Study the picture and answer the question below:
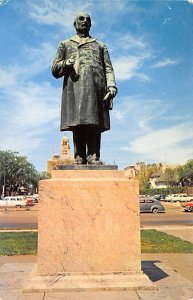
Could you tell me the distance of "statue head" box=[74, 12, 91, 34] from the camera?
711 centimetres

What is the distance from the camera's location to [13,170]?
7844 centimetres

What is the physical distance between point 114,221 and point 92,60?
2.66 metres

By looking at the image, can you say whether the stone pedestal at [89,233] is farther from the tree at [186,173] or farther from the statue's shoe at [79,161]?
the tree at [186,173]

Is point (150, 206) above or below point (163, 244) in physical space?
above

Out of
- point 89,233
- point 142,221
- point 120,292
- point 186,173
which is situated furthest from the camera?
point 186,173

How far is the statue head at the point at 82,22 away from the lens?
23.3 feet

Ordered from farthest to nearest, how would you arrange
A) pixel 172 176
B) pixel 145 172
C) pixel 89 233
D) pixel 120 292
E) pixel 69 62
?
1. pixel 145 172
2. pixel 172 176
3. pixel 69 62
4. pixel 89 233
5. pixel 120 292

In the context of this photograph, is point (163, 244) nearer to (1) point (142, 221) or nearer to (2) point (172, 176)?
(1) point (142, 221)

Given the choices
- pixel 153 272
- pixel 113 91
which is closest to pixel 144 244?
pixel 153 272

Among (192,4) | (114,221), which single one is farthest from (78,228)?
(192,4)

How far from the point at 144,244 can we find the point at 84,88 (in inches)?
311

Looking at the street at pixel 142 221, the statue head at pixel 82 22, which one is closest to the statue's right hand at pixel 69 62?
the statue head at pixel 82 22

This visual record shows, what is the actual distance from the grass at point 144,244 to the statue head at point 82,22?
673cm

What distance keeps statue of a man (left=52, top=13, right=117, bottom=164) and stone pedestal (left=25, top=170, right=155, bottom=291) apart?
0.87 metres
